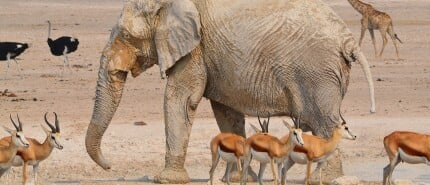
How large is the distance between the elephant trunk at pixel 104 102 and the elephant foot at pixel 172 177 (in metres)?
0.71

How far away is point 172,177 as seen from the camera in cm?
1551

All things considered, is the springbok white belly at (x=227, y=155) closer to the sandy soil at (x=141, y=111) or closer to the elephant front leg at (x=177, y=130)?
the elephant front leg at (x=177, y=130)

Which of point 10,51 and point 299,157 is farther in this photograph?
point 10,51

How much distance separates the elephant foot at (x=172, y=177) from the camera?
610 inches

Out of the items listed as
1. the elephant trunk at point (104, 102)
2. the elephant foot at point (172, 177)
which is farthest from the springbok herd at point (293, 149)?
the elephant trunk at point (104, 102)

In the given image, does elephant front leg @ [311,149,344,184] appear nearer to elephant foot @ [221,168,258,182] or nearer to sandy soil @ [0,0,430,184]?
sandy soil @ [0,0,430,184]

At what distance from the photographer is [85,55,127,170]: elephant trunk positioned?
1594 cm

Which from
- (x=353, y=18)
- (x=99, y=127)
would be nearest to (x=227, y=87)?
(x=99, y=127)

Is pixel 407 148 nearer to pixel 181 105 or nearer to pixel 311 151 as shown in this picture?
pixel 311 151

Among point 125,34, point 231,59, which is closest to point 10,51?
point 125,34

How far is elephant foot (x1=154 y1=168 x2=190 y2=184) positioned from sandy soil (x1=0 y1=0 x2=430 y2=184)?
0.27m

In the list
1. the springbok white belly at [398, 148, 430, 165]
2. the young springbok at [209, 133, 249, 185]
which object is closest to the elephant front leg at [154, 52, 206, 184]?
the young springbok at [209, 133, 249, 185]

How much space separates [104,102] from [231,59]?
A: 1523mm

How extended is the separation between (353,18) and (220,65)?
1052 inches
